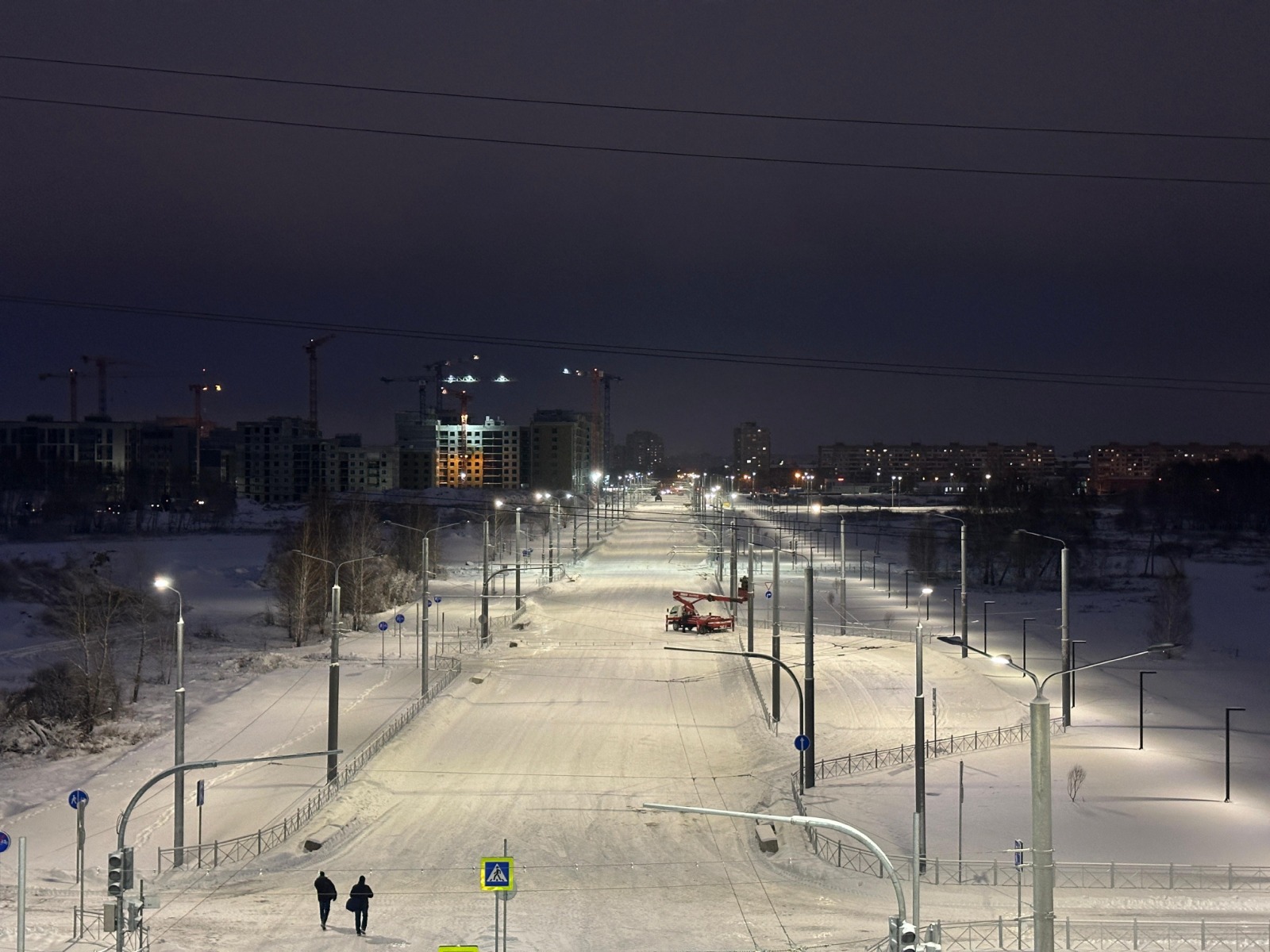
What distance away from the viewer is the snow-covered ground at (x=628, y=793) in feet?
61.9

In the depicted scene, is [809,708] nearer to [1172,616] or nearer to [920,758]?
[920,758]

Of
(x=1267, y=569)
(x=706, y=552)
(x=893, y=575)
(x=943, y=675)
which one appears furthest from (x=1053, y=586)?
(x=943, y=675)

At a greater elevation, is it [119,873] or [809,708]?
[119,873]

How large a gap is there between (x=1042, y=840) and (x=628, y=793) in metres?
16.8

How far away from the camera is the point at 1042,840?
10766 millimetres

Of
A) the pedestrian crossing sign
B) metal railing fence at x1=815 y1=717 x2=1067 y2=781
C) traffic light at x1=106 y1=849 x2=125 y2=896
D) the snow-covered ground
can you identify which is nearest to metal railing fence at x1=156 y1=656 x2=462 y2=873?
the snow-covered ground

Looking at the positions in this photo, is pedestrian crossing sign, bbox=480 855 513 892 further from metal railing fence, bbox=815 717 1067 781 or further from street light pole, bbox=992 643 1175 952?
metal railing fence, bbox=815 717 1067 781

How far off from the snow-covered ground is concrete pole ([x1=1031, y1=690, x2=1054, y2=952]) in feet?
24.1

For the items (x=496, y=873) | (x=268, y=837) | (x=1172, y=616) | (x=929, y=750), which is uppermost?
(x=496, y=873)

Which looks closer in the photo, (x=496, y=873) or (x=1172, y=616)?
(x=496, y=873)

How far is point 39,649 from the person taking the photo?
5047 cm

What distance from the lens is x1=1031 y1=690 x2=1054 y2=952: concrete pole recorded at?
35.1 ft

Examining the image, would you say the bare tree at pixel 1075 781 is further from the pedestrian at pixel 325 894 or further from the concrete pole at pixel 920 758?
the pedestrian at pixel 325 894

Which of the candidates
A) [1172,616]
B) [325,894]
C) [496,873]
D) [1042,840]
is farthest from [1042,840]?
[1172,616]
